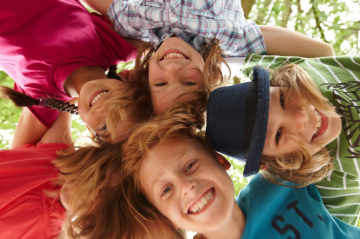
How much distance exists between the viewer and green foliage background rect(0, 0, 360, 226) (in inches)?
99.2

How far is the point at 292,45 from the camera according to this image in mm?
1702

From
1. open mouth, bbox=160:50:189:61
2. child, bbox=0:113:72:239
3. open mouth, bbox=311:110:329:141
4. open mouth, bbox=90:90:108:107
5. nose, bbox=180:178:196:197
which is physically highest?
open mouth, bbox=160:50:189:61

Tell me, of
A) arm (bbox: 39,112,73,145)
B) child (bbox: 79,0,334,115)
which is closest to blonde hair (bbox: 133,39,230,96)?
child (bbox: 79,0,334,115)

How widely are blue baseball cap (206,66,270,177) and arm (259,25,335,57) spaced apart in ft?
1.95

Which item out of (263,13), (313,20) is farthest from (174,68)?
(313,20)

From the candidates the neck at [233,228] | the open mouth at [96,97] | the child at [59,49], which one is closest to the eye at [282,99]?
the neck at [233,228]

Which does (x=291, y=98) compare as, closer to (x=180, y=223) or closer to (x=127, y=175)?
(x=180, y=223)

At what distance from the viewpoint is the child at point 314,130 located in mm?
1219

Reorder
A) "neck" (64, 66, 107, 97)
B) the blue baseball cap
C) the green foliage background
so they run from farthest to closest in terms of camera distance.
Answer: the green foliage background, "neck" (64, 66, 107, 97), the blue baseball cap

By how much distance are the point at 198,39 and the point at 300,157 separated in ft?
3.19

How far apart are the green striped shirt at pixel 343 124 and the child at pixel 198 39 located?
0.20m

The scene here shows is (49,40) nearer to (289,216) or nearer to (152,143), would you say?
(152,143)

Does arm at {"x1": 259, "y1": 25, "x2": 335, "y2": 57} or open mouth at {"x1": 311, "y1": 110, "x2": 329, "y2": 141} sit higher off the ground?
arm at {"x1": 259, "y1": 25, "x2": 335, "y2": 57}

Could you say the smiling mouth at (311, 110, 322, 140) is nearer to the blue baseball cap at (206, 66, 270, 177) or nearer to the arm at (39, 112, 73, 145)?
the blue baseball cap at (206, 66, 270, 177)
